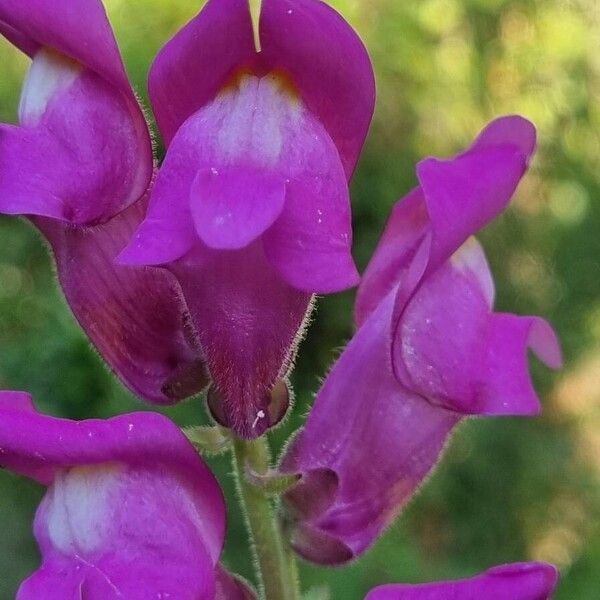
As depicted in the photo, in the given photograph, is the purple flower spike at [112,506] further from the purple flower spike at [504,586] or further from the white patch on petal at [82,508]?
the purple flower spike at [504,586]

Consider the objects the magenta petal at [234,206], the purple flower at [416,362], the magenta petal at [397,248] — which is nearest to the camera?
the magenta petal at [234,206]

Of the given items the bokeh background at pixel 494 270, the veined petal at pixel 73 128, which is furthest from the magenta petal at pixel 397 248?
the bokeh background at pixel 494 270

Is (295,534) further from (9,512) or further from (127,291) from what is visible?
(9,512)

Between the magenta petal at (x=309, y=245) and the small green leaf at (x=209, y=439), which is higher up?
the magenta petal at (x=309, y=245)

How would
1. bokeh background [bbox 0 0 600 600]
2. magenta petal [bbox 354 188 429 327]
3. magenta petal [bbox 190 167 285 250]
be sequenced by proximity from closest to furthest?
magenta petal [bbox 190 167 285 250] → magenta petal [bbox 354 188 429 327] → bokeh background [bbox 0 0 600 600]

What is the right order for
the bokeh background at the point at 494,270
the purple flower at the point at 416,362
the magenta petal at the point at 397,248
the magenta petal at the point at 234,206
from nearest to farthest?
the magenta petal at the point at 234,206
the purple flower at the point at 416,362
the magenta petal at the point at 397,248
the bokeh background at the point at 494,270

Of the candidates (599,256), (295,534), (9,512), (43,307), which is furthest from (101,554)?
(599,256)

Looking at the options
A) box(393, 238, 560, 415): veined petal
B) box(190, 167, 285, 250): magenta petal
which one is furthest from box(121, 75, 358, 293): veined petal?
box(393, 238, 560, 415): veined petal

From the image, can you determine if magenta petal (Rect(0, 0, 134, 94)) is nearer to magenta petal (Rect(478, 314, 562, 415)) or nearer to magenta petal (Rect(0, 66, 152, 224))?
magenta petal (Rect(0, 66, 152, 224))
